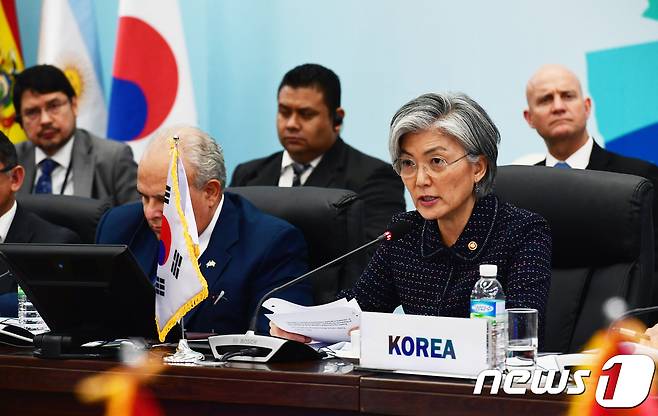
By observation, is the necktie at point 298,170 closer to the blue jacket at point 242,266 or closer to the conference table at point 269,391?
the blue jacket at point 242,266

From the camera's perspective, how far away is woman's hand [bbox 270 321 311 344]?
2443 millimetres

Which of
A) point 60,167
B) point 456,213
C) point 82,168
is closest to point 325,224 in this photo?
point 456,213

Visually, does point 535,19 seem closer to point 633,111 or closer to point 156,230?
point 633,111

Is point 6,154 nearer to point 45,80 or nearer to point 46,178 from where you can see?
point 46,178

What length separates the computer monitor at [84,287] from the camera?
87.3 inches

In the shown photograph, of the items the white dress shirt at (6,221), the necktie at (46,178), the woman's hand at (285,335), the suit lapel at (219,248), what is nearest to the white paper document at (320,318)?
the woman's hand at (285,335)

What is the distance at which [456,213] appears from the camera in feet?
8.42

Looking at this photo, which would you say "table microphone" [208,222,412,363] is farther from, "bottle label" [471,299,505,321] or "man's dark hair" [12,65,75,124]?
"man's dark hair" [12,65,75,124]

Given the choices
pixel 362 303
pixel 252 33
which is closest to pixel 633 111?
pixel 252 33

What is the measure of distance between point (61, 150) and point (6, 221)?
52.4 inches

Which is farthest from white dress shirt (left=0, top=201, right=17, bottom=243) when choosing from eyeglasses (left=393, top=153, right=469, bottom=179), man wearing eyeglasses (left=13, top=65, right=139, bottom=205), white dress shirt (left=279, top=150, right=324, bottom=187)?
eyeglasses (left=393, top=153, right=469, bottom=179)

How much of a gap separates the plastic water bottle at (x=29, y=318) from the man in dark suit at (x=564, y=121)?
6.63ft

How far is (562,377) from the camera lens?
183cm

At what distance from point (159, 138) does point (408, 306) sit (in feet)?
2.63
